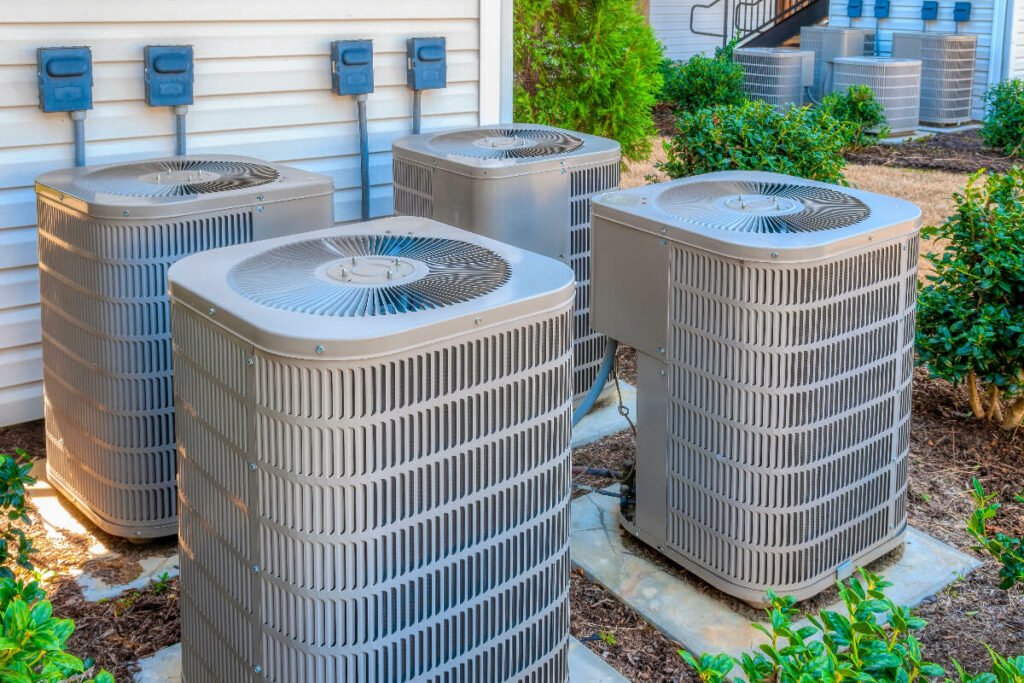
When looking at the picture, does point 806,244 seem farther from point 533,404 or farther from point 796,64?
point 796,64

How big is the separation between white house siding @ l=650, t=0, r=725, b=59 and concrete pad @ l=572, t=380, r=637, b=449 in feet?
51.9

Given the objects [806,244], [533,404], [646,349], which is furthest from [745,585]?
[533,404]

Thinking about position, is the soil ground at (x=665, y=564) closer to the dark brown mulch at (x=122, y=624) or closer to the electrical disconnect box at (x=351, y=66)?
the dark brown mulch at (x=122, y=624)

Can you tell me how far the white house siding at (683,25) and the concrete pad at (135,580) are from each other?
57.8 ft

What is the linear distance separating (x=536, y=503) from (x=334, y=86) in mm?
3212

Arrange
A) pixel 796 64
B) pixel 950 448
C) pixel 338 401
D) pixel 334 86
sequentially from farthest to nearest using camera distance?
pixel 796 64 → pixel 334 86 → pixel 950 448 → pixel 338 401

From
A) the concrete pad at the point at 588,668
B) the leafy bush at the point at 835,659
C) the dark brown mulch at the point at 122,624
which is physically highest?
the leafy bush at the point at 835,659

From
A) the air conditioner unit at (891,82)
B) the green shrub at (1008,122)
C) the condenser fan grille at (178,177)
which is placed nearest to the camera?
the condenser fan grille at (178,177)

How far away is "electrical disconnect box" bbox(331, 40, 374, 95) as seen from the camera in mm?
5297

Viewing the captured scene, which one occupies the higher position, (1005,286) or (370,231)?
(370,231)

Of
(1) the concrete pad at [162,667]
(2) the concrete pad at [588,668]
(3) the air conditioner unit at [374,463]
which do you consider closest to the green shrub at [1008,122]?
(2) the concrete pad at [588,668]

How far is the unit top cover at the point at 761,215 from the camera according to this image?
10.7ft

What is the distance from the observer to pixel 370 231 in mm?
3123

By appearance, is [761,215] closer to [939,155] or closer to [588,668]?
[588,668]
